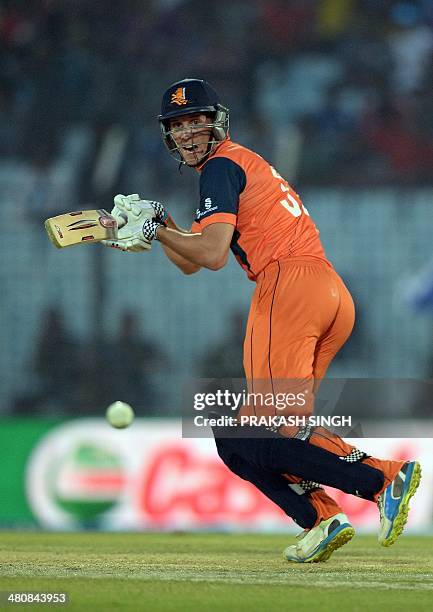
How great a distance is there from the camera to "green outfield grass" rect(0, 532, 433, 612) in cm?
347

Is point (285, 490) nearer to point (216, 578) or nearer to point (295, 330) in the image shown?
point (295, 330)

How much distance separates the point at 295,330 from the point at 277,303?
0.44ft

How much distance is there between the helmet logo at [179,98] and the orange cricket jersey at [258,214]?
0.85 feet

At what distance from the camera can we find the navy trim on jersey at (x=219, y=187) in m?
4.85

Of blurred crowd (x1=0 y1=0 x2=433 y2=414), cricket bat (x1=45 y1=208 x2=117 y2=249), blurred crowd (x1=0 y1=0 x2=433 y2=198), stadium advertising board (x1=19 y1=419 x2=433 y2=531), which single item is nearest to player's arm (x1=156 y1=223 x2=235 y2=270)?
cricket bat (x1=45 y1=208 x2=117 y2=249)

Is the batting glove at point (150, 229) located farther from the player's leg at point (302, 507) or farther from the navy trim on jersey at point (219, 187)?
the player's leg at point (302, 507)

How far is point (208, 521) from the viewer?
8664 millimetres

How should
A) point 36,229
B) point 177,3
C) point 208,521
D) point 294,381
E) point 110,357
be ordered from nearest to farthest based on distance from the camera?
point 294,381 → point 208,521 → point 110,357 → point 36,229 → point 177,3

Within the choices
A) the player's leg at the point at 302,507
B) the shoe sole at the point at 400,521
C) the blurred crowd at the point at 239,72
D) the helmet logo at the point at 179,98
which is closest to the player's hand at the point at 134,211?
the helmet logo at the point at 179,98

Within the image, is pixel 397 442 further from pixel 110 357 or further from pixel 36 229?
pixel 36 229

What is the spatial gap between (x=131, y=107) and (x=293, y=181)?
2.28 m

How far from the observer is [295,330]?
4836 millimetres

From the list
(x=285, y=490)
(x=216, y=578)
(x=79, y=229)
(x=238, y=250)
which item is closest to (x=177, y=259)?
(x=238, y=250)

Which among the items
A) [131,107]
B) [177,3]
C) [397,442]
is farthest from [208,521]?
[177,3]
